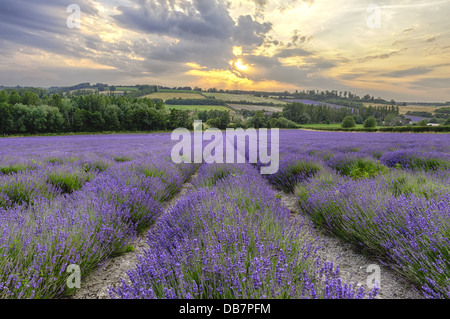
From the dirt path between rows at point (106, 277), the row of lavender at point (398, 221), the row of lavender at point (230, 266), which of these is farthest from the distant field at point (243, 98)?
the row of lavender at point (230, 266)

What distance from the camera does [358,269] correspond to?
5.88ft

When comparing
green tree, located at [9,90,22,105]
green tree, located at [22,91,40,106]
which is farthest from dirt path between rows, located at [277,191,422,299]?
green tree, located at [9,90,22,105]

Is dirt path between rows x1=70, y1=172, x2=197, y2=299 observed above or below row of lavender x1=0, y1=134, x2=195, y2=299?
below

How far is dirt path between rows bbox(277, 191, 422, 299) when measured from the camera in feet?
4.90

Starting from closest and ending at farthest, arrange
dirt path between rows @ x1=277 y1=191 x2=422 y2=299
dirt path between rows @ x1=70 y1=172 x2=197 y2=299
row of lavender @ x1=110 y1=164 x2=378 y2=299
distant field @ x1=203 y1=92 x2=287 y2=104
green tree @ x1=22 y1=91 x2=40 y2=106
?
1. row of lavender @ x1=110 y1=164 x2=378 y2=299
2. dirt path between rows @ x1=277 y1=191 x2=422 y2=299
3. dirt path between rows @ x1=70 y1=172 x2=197 y2=299
4. green tree @ x1=22 y1=91 x2=40 y2=106
5. distant field @ x1=203 y1=92 x2=287 y2=104

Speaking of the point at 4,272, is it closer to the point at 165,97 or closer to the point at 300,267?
the point at 300,267

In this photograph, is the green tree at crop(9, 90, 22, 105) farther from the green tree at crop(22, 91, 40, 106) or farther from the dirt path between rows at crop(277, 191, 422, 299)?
the dirt path between rows at crop(277, 191, 422, 299)

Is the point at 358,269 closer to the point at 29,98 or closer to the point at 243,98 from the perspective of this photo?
the point at 29,98

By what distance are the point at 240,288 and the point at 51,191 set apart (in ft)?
10.4

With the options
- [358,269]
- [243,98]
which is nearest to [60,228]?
[358,269]

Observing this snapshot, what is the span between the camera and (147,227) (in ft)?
9.26

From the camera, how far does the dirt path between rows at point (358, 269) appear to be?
1.49m

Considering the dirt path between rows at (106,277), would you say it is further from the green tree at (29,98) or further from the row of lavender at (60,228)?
the green tree at (29,98)
